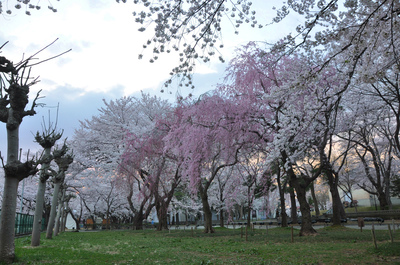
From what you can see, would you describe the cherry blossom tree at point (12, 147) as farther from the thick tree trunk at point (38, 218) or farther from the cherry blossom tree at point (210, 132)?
the cherry blossom tree at point (210, 132)

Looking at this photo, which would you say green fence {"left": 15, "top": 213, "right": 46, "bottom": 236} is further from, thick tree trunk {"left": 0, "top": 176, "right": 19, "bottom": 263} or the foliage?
the foliage

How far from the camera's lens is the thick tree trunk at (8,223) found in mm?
7462

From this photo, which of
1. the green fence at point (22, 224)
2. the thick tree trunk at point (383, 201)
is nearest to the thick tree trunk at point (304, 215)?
the thick tree trunk at point (383, 201)

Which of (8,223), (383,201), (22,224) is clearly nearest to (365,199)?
(383,201)

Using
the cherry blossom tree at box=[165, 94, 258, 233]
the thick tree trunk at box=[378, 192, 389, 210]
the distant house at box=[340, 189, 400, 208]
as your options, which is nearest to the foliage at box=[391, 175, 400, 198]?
the thick tree trunk at box=[378, 192, 389, 210]

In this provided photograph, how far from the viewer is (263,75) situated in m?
16.8

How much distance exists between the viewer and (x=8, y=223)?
775 centimetres

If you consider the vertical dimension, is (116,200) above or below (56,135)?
below

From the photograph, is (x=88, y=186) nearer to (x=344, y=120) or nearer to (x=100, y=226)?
(x=100, y=226)

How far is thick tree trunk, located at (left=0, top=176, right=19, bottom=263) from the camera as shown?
7.46 meters

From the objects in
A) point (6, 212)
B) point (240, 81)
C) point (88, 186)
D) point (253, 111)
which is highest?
point (240, 81)

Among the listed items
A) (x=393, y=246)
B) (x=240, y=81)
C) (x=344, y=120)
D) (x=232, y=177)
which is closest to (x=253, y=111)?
(x=240, y=81)

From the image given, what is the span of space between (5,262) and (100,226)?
1881 inches

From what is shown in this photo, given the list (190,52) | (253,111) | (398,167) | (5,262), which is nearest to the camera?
(190,52)
